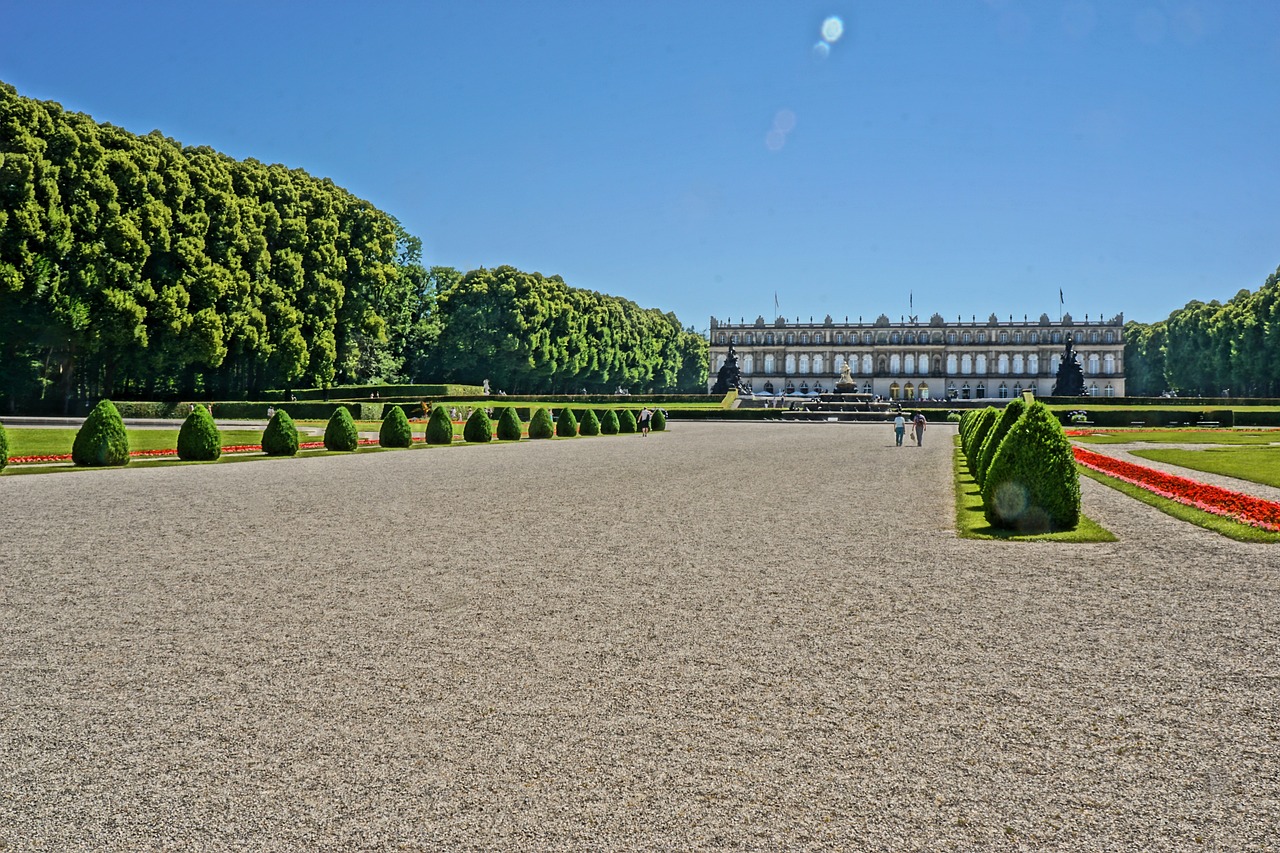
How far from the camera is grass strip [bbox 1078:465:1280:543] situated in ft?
37.7

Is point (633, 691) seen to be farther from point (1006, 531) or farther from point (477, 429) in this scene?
point (477, 429)

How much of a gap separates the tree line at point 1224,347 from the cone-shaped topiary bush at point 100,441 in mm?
78739

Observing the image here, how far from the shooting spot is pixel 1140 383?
5546 inches

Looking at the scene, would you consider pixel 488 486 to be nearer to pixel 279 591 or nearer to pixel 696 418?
pixel 279 591

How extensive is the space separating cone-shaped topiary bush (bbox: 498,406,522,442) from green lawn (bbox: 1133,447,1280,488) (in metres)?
20.2

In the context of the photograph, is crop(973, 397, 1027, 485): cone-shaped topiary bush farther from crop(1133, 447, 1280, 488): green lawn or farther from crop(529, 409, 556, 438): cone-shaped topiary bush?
crop(529, 409, 556, 438): cone-shaped topiary bush

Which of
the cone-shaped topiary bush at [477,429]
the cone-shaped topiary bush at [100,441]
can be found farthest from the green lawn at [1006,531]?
the cone-shaped topiary bush at [477,429]

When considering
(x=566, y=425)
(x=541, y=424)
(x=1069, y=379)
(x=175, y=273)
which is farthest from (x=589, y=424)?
(x=1069, y=379)

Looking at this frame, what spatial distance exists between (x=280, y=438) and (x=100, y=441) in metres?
5.38

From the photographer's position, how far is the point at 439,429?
33500mm

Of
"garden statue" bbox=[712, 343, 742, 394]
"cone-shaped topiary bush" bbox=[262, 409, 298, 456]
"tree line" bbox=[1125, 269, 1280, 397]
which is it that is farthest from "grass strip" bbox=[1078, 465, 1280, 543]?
"garden statue" bbox=[712, 343, 742, 394]

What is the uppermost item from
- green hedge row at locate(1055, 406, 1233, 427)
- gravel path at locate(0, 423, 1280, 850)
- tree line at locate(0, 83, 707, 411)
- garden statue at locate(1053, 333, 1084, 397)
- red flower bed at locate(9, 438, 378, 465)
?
tree line at locate(0, 83, 707, 411)

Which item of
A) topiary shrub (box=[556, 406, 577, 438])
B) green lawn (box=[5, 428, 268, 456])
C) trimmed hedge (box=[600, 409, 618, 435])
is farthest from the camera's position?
trimmed hedge (box=[600, 409, 618, 435])

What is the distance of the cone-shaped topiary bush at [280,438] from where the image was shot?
26.6m
